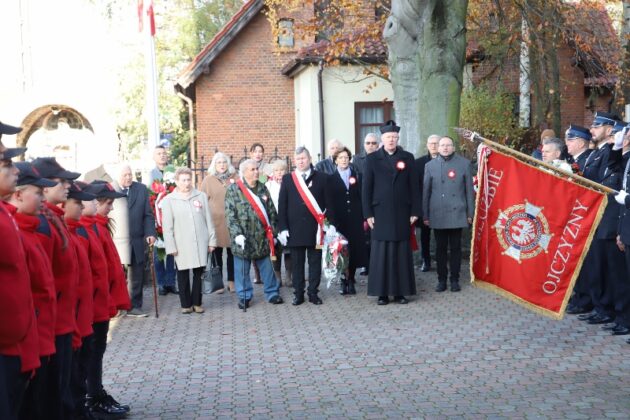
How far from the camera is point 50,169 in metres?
5.99

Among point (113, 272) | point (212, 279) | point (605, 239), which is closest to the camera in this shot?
point (113, 272)

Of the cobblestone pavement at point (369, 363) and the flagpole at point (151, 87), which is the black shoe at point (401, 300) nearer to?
the cobblestone pavement at point (369, 363)

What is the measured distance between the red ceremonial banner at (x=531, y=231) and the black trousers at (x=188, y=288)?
411 centimetres

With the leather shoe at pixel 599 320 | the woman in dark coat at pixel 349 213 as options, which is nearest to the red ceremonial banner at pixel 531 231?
the leather shoe at pixel 599 320

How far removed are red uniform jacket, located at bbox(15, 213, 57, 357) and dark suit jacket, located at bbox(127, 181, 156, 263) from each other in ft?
22.7

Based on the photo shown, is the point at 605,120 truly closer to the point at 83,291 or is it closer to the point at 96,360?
the point at 96,360

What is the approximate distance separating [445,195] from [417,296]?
1560 mm

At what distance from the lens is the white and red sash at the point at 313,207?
1249 centimetres

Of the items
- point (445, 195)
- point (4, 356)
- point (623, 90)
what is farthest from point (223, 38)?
point (4, 356)

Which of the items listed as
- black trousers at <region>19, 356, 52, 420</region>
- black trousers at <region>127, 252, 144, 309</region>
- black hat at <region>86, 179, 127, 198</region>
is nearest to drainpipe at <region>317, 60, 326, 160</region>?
black trousers at <region>127, 252, 144, 309</region>

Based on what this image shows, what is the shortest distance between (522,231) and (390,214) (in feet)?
10.8

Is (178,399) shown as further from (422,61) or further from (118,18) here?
(118,18)

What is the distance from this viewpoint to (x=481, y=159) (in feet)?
31.2

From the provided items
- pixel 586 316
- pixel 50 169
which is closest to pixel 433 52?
pixel 586 316
